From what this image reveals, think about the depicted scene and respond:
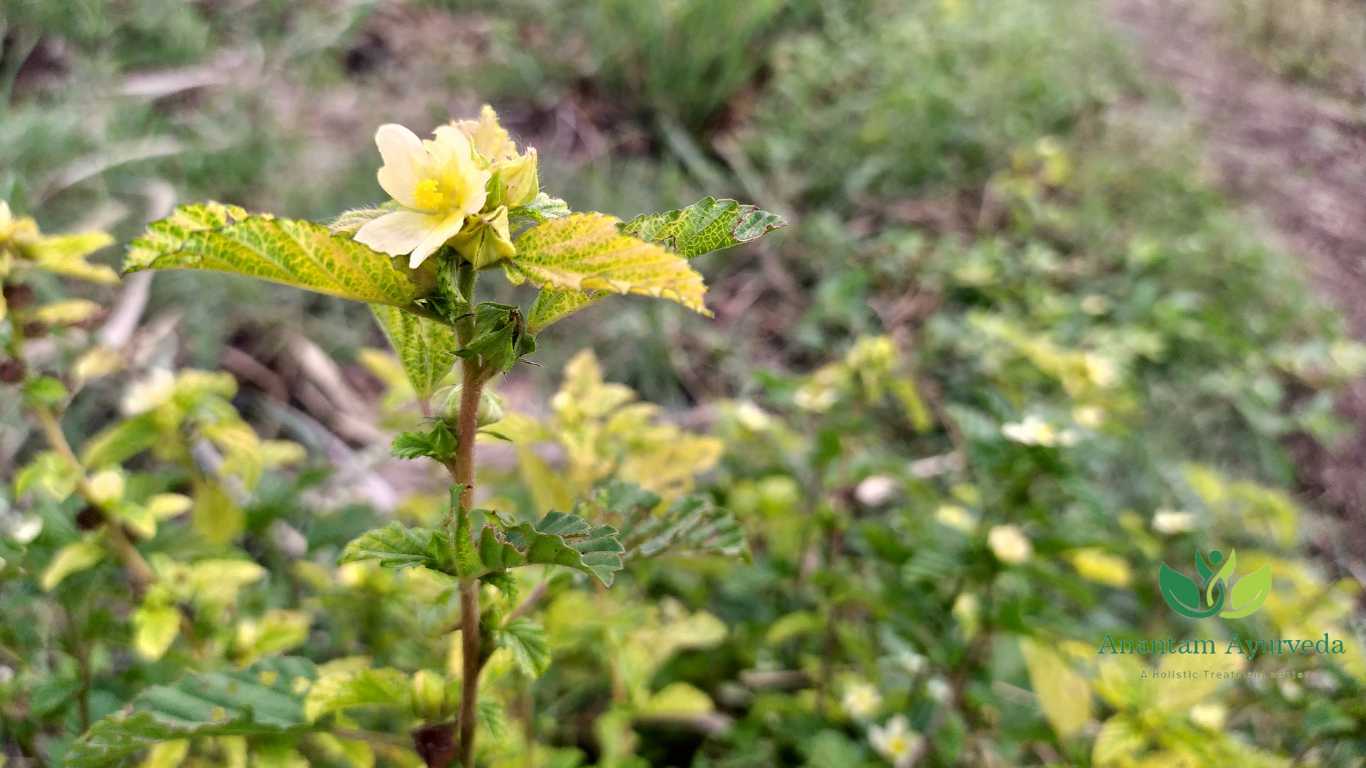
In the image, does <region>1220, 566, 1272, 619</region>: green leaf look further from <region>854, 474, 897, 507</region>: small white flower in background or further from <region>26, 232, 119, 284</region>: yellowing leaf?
<region>26, 232, 119, 284</region>: yellowing leaf

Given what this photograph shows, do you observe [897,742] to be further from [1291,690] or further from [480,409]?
[480,409]

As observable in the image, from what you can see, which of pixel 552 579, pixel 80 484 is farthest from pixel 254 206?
pixel 552 579

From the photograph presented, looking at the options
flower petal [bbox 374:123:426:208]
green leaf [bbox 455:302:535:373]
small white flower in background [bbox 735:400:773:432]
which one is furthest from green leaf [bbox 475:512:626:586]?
small white flower in background [bbox 735:400:773:432]

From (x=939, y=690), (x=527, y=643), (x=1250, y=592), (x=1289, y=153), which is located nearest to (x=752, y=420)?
(x=939, y=690)

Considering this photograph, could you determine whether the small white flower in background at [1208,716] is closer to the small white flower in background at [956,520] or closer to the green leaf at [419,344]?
the small white flower in background at [956,520]

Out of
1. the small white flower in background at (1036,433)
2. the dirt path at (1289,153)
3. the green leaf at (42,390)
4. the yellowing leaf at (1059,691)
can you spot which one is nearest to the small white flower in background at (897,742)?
the yellowing leaf at (1059,691)

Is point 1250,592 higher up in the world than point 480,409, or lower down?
lower down
